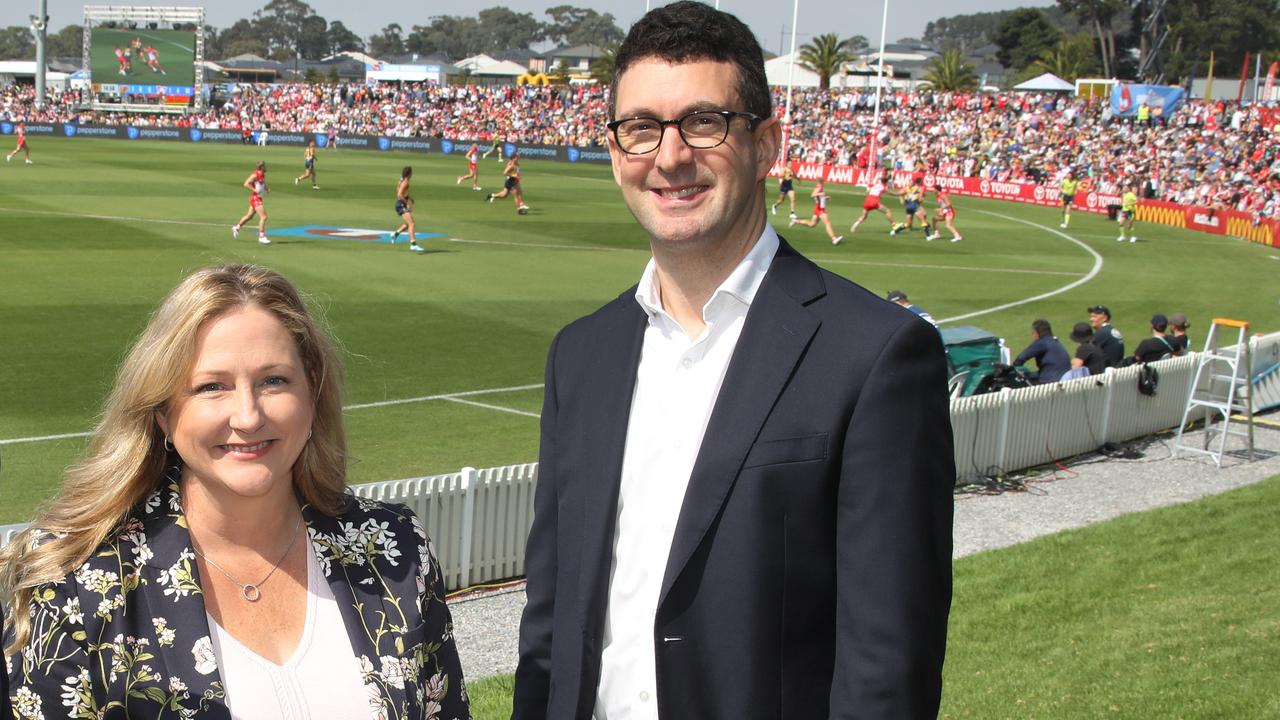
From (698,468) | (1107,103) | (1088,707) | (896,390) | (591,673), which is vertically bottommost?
(1088,707)

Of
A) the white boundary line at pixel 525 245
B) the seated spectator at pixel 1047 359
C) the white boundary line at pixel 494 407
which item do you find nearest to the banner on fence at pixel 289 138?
the white boundary line at pixel 525 245

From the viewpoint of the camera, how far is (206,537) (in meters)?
3.14

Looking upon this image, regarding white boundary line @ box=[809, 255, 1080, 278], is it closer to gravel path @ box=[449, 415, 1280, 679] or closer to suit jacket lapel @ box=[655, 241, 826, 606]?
gravel path @ box=[449, 415, 1280, 679]

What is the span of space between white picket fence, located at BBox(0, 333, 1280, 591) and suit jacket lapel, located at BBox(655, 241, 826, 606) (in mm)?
4476

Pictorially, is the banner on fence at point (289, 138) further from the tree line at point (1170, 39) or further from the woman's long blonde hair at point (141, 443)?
the woman's long blonde hair at point (141, 443)

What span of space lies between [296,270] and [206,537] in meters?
21.7

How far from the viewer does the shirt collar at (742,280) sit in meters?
2.93

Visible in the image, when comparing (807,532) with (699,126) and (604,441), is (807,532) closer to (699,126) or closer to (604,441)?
(604,441)

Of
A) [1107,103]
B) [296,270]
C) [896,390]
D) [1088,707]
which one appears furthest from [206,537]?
[1107,103]

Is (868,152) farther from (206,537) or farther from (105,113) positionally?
(206,537)

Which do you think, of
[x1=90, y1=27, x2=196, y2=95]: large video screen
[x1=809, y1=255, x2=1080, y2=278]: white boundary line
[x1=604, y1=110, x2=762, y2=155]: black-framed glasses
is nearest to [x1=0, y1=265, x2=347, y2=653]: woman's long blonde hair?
[x1=604, y1=110, x2=762, y2=155]: black-framed glasses

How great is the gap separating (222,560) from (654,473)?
44.4 inches

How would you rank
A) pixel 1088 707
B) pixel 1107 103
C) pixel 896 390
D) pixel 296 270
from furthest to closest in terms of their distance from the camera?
pixel 1107 103
pixel 296 270
pixel 1088 707
pixel 896 390

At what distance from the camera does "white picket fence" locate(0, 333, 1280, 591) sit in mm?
9859
